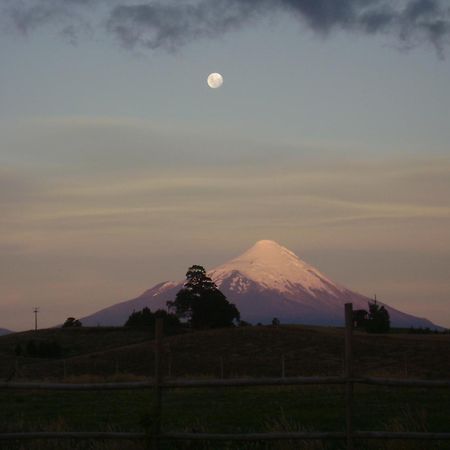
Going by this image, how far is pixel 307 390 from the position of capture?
30.1 m

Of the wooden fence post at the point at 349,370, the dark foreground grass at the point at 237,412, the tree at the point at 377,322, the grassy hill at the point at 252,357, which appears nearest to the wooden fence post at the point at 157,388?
the dark foreground grass at the point at 237,412

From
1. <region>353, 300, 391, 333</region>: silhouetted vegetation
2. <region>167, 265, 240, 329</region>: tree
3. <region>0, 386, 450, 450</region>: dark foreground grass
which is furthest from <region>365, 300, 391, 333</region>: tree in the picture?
<region>0, 386, 450, 450</region>: dark foreground grass

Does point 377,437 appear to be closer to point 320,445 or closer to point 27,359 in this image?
point 320,445

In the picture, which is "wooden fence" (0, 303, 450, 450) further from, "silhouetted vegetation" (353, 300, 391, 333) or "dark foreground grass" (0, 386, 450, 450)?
"silhouetted vegetation" (353, 300, 391, 333)

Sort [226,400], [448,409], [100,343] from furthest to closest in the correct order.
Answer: [100,343] → [226,400] → [448,409]

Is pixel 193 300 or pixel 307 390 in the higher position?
pixel 193 300

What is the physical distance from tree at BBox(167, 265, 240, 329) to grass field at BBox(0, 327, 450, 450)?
83.6ft

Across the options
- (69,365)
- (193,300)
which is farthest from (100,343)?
(69,365)

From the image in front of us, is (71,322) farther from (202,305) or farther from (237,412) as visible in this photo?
(237,412)

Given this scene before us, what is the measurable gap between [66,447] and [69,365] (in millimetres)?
52804

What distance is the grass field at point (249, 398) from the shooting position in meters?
18.3

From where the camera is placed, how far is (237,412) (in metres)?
22.3

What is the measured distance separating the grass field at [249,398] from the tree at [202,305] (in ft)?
83.6

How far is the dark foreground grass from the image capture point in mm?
15211
